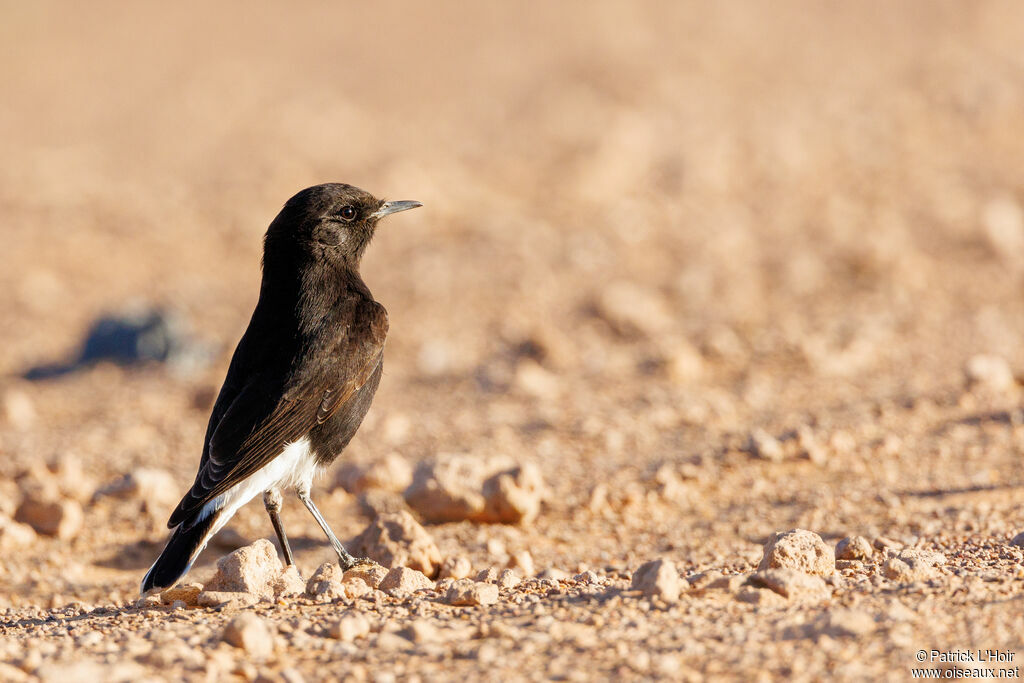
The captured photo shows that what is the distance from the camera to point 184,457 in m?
8.37

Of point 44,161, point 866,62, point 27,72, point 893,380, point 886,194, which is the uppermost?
point 27,72

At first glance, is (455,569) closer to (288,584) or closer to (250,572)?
(288,584)

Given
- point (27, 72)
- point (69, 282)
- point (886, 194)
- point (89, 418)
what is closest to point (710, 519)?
point (89, 418)

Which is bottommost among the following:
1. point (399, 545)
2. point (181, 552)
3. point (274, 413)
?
point (181, 552)

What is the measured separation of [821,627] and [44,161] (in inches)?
605

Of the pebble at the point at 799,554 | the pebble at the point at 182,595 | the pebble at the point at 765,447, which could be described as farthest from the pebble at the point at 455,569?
the pebble at the point at 765,447

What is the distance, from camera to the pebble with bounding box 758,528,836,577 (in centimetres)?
463

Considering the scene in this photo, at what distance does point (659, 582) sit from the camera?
166 inches

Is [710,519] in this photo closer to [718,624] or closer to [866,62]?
[718,624]

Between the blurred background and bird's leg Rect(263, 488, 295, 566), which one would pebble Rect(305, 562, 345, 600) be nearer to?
bird's leg Rect(263, 488, 295, 566)

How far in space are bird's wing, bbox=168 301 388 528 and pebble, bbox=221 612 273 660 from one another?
1402 mm

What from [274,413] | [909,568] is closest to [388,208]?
[274,413]

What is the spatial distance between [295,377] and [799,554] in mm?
2446

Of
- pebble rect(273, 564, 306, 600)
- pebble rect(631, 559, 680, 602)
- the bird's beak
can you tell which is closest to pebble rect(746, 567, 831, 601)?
Answer: pebble rect(631, 559, 680, 602)
